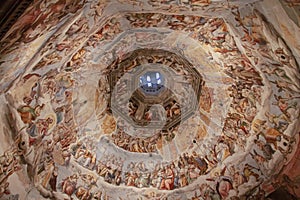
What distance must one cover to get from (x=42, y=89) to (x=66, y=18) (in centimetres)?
261

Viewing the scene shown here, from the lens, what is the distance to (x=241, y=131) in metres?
12.3

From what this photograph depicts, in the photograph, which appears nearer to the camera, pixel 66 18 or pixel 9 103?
pixel 66 18

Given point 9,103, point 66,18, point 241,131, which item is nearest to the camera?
point 66,18

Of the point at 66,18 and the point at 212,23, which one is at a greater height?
the point at 212,23

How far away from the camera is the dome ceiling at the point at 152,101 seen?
32.5 feet

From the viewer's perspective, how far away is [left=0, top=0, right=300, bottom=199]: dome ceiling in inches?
390

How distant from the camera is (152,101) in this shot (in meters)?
13.5

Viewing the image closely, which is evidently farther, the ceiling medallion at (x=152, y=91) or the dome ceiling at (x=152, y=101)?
the ceiling medallion at (x=152, y=91)

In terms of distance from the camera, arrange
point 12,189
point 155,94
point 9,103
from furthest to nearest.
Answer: point 155,94, point 12,189, point 9,103

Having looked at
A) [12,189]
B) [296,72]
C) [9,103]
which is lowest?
[12,189]

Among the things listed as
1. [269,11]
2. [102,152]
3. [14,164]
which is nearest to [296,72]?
[269,11]

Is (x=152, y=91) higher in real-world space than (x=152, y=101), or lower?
higher

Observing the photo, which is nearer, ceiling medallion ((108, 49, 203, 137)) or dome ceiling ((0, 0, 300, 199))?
dome ceiling ((0, 0, 300, 199))

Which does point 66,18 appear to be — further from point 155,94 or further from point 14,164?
point 155,94
